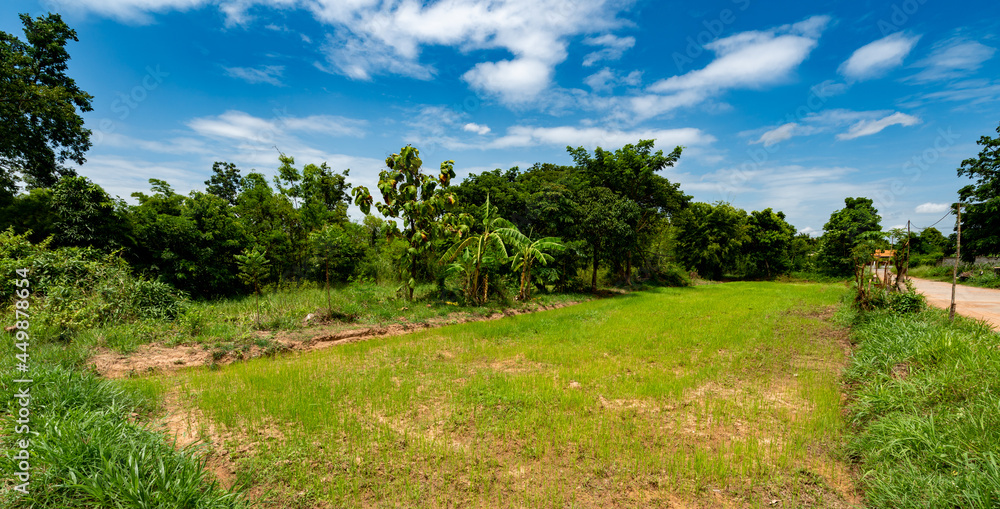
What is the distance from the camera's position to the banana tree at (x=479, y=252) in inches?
490

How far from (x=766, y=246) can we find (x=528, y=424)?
3463cm

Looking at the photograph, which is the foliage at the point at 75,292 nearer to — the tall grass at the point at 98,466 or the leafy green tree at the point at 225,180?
the tall grass at the point at 98,466

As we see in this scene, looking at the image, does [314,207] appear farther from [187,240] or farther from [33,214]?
[33,214]

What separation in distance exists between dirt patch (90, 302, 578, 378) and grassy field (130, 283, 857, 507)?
0.56m

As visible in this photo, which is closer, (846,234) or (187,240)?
(187,240)

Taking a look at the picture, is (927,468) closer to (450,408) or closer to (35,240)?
(450,408)

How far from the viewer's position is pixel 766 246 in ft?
99.7

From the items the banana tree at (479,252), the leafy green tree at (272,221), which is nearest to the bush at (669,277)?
the banana tree at (479,252)

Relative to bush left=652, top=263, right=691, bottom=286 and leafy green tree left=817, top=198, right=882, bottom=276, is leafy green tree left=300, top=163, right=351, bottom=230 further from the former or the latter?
leafy green tree left=817, top=198, right=882, bottom=276

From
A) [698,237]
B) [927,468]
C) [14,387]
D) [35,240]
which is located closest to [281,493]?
[14,387]

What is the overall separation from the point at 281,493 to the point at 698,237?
3161 cm

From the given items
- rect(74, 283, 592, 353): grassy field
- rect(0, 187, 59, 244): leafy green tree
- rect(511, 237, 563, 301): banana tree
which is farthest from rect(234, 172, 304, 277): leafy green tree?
Answer: rect(511, 237, 563, 301): banana tree

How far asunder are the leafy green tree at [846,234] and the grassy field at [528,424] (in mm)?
28518

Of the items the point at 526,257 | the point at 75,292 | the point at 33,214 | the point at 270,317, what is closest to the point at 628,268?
the point at 526,257
